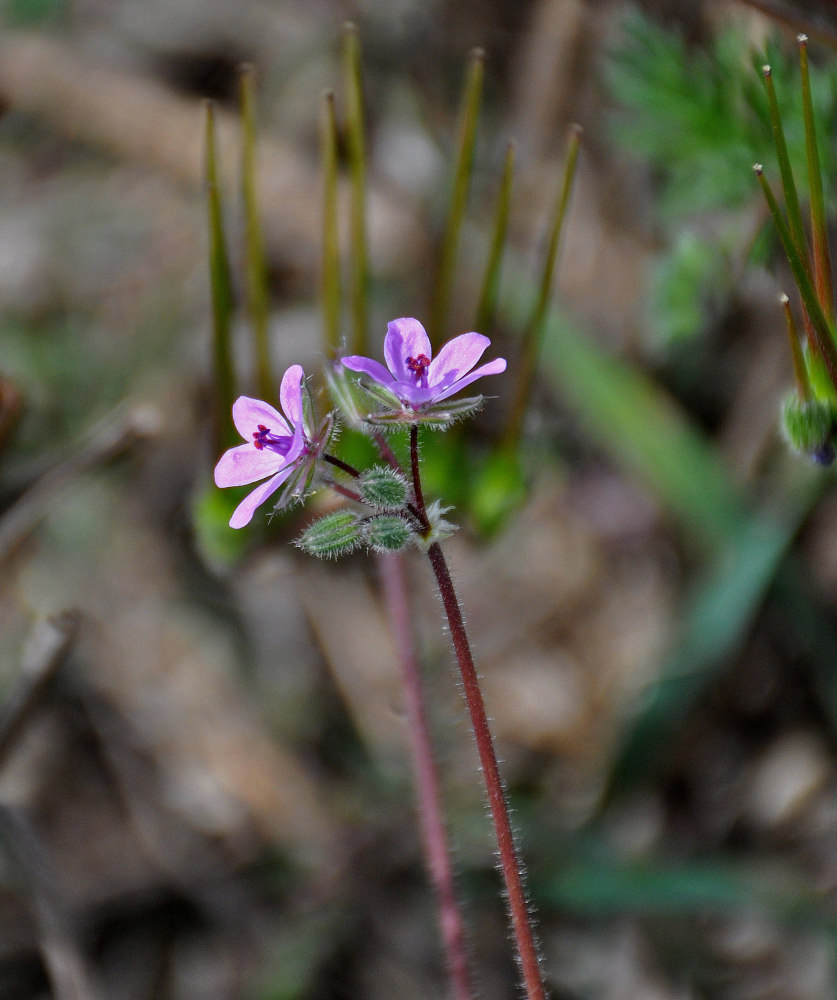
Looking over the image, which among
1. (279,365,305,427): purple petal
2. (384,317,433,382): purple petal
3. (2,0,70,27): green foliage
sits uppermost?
(2,0,70,27): green foliage

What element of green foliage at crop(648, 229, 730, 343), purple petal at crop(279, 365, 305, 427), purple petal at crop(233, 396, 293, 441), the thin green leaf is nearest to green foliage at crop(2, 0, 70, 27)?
green foliage at crop(648, 229, 730, 343)

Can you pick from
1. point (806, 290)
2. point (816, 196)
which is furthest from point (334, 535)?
point (816, 196)

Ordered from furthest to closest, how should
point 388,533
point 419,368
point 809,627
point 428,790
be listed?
point 809,627 < point 428,790 < point 419,368 < point 388,533

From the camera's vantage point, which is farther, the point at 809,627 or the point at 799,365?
the point at 809,627

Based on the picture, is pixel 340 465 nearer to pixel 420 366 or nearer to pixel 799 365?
pixel 420 366

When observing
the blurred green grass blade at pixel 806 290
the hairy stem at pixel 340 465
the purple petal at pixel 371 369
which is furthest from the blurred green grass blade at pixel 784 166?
the hairy stem at pixel 340 465

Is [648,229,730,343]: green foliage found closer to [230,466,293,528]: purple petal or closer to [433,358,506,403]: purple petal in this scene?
[433,358,506,403]: purple petal

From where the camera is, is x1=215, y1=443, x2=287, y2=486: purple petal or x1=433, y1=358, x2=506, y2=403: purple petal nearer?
x1=433, y1=358, x2=506, y2=403: purple petal
